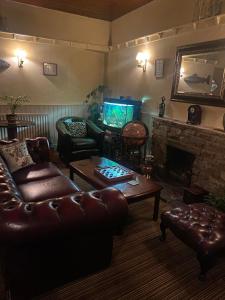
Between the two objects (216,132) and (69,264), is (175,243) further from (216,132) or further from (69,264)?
(216,132)

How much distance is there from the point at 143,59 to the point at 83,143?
6.94 ft

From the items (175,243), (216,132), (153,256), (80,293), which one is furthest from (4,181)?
(216,132)

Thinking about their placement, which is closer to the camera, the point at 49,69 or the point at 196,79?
the point at 196,79

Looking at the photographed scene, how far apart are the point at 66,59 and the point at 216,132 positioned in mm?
3817

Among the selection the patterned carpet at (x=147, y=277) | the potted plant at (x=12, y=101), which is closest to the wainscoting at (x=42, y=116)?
the potted plant at (x=12, y=101)

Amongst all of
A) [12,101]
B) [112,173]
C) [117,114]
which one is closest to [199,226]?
[112,173]

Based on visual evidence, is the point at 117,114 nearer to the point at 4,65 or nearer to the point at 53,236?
the point at 4,65

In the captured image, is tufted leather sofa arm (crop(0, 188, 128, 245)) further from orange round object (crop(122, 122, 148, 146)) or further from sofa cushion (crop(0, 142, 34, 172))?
orange round object (crop(122, 122, 148, 146))

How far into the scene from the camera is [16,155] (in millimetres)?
2896

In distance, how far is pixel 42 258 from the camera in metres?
1.51

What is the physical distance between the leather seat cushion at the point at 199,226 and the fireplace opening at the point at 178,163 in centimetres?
155

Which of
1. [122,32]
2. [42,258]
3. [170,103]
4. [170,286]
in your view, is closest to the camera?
[42,258]

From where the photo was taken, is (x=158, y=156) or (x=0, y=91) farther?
(x=0, y=91)

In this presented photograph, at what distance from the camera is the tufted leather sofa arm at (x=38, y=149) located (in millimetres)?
3205
